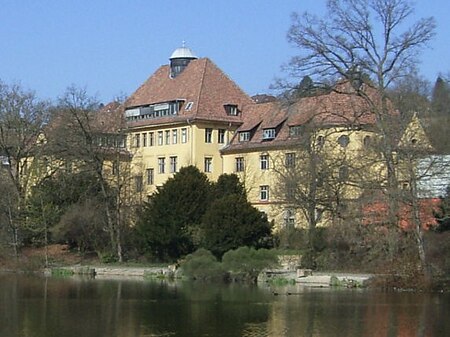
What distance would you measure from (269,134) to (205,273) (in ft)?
71.3

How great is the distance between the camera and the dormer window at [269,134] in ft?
206

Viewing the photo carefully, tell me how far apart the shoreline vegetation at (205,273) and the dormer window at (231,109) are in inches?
655

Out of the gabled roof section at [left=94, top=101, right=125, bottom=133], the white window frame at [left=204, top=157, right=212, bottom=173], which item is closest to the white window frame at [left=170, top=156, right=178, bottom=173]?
the white window frame at [left=204, top=157, right=212, bottom=173]

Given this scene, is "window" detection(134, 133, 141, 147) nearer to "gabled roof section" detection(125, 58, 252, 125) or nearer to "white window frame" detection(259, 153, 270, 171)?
"gabled roof section" detection(125, 58, 252, 125)

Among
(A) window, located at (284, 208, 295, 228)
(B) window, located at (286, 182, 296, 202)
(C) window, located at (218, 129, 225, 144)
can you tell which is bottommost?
(A) window, located at (284, 208, 295, 228)

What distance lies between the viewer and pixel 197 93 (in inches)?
2618

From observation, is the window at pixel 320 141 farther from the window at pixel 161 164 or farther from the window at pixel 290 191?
the window at pixel 161 164

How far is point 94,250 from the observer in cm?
5691

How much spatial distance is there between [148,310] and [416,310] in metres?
8.66

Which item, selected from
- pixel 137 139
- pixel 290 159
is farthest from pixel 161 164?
pixel 290 159

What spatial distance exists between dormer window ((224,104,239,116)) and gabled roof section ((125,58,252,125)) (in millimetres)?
240

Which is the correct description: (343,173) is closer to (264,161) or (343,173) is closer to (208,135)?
(264,161)

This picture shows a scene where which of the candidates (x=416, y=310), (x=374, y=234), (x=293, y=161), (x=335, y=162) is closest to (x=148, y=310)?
(x=416, y=310)

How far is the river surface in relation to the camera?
76.7 ft
